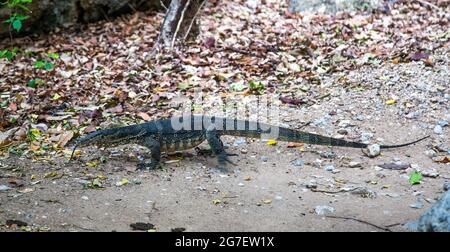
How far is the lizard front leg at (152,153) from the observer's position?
5.49m

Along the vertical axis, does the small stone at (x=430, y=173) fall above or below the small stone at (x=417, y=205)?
above

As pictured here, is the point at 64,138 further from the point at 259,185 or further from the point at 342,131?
the point at 342,131

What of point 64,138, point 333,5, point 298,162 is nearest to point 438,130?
point 298,162

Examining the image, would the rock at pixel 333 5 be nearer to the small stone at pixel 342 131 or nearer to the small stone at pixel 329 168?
the small stone at pixel 342 131

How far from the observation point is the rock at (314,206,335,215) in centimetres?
435

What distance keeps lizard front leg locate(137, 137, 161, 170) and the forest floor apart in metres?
0.12

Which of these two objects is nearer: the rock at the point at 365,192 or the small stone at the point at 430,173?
the rock at the point at 365,192

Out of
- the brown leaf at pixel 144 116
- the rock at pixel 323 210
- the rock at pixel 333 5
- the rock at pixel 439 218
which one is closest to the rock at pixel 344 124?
the rock at pixel 323 210

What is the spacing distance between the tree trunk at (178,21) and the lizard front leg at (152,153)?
3.28 metres

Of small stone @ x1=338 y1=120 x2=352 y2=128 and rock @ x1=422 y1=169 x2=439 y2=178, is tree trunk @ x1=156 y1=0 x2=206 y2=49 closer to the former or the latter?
small stone @ x1=338 y1=120 x2=352 y2=128

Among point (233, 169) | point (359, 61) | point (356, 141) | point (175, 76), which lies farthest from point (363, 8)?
point (233, 169)

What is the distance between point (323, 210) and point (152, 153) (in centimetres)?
196

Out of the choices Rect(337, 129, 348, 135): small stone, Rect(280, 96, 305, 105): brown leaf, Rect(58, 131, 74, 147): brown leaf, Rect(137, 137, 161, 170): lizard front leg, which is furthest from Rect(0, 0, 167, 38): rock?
Rect(337, 129, 348, 135): small stone

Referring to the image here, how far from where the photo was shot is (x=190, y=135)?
18.6ft
